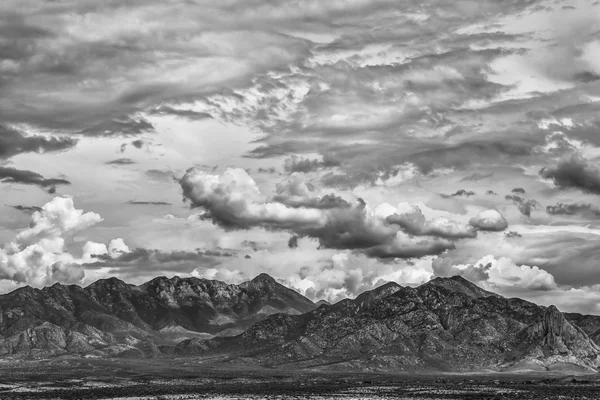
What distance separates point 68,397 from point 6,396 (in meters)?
16.5

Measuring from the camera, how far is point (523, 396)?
639ft

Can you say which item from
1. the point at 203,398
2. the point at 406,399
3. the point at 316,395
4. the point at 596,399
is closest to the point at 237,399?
the point at 203,398

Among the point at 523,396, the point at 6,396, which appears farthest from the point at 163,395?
the point at 523,396

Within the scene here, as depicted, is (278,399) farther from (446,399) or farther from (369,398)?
(446,399)

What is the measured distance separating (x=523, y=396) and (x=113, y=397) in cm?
10299

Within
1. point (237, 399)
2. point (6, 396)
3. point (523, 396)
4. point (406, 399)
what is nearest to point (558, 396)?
point (523, 396)

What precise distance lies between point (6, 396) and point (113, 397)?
28.7 m

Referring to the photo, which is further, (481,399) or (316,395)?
(316,395)

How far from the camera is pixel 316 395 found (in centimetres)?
19900

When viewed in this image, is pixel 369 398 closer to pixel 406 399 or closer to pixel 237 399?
Answer: pixel 406 399

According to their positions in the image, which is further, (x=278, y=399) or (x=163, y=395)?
(x=163, y=395)

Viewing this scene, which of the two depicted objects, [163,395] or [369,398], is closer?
[369,398]

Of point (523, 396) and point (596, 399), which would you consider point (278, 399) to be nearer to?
point (523, 396)

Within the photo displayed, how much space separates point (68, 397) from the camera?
192 meters
